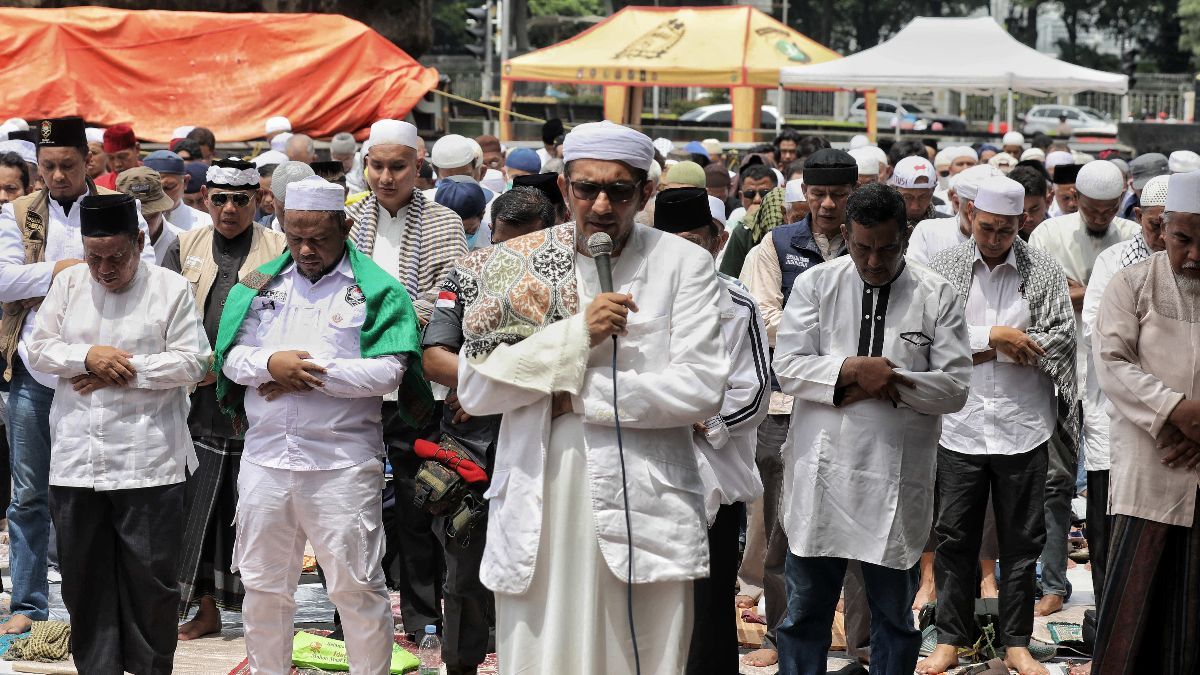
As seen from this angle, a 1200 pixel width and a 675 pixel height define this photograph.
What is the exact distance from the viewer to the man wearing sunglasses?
757 centimetres

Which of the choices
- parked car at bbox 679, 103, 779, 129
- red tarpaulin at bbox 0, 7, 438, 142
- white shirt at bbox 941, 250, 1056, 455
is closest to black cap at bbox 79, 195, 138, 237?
white shirt at bbox 941, 250, 1056, 455

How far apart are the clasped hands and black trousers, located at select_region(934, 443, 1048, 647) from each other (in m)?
1.20

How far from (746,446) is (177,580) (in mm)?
2366

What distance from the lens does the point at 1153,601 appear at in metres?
5.89

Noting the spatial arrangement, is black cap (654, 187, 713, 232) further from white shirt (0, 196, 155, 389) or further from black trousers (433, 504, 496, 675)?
white shirt (0, 196, 155, 389)

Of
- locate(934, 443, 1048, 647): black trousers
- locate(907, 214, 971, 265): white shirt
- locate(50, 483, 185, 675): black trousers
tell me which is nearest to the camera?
locate(50, 483, 185, 675): black trousers

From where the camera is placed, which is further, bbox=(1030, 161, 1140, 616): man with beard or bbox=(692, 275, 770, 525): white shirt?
bbox=(1030, 161, 1140, 616): man with beard

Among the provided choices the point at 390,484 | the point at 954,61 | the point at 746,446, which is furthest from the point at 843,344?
the point at 954,61

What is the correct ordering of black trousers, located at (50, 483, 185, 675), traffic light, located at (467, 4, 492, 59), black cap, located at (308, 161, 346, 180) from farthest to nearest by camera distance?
traffic light, located at (467, 4, 492, 59), black cap, located at (308, 161, 346, 180), black trousers, located at (50, 483, 185, 675)

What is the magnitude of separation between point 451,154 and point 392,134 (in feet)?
12.3

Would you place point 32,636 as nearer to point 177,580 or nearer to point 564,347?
point 177,580

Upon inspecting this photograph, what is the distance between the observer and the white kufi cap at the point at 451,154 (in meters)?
11.2

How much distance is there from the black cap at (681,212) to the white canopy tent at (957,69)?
17.1 metres

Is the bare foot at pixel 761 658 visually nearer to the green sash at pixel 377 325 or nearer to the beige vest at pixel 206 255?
the green sash at pixel 377 325
